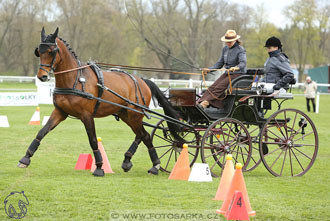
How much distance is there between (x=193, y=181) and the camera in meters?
7.40

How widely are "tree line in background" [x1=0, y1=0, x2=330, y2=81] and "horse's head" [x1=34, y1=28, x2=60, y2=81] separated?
23.5m

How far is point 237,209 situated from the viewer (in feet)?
17.1

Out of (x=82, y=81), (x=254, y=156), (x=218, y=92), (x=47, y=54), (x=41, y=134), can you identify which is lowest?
(x=254, y=156)

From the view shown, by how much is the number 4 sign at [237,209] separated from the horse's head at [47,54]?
347 cm

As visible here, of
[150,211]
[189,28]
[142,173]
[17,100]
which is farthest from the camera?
[189,28]

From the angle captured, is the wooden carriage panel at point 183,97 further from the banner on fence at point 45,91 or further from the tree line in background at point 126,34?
the tree line in background at point 126,34

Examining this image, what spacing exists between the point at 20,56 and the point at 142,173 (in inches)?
1811

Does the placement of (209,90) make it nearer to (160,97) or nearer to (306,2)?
(160,97)

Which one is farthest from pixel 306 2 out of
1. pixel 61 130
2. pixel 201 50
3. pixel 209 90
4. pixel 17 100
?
pixel 209 90

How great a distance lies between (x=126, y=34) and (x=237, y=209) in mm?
45633

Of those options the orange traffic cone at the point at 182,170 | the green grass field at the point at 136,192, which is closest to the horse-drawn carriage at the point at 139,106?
the orange traffic cone at the point at 182,170

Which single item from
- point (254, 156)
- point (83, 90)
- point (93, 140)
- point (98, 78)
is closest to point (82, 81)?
point (83, 90)

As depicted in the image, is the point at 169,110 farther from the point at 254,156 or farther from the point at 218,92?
the point at 254,156

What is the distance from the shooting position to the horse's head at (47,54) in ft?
23.9
